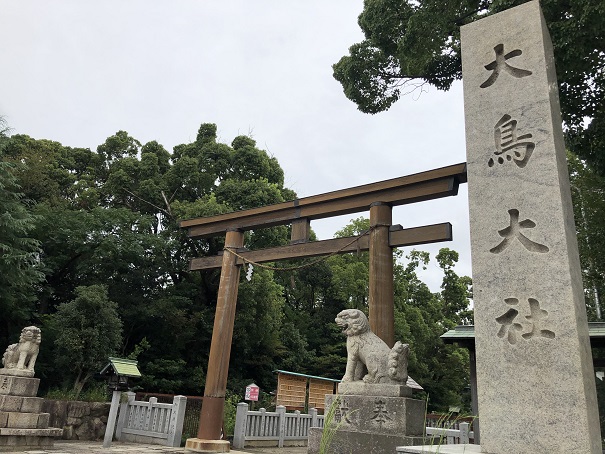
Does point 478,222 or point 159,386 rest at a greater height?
point 478,222

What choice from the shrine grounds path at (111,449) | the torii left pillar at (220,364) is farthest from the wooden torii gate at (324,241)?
the shrine grounds path at (111,449)

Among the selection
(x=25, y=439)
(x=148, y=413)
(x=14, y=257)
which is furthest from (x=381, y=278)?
(x=14, y=257)

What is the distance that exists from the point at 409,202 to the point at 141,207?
47.5 feet

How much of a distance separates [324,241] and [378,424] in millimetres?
4502

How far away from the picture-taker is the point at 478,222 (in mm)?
4465

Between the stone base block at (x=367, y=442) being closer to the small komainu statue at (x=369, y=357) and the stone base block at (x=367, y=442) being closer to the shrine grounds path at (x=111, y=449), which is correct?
the small komainu statue at (x=369, y=357)

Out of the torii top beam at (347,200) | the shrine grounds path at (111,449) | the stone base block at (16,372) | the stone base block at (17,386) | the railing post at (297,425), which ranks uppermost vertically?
the torii top beam at (347,200)

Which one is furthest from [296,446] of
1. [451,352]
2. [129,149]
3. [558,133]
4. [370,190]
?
[129,149]

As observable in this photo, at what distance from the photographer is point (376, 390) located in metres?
5.48

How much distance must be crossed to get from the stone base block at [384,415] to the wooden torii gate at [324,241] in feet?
6.81

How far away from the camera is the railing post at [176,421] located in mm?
9891

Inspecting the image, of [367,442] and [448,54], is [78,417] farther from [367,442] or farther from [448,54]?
[448,54]

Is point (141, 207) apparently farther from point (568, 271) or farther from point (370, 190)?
point (568, 271)

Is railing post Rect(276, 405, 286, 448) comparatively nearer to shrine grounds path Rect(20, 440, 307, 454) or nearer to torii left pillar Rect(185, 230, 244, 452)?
shrine grounds path Rect(20, 440, 307, 454)
